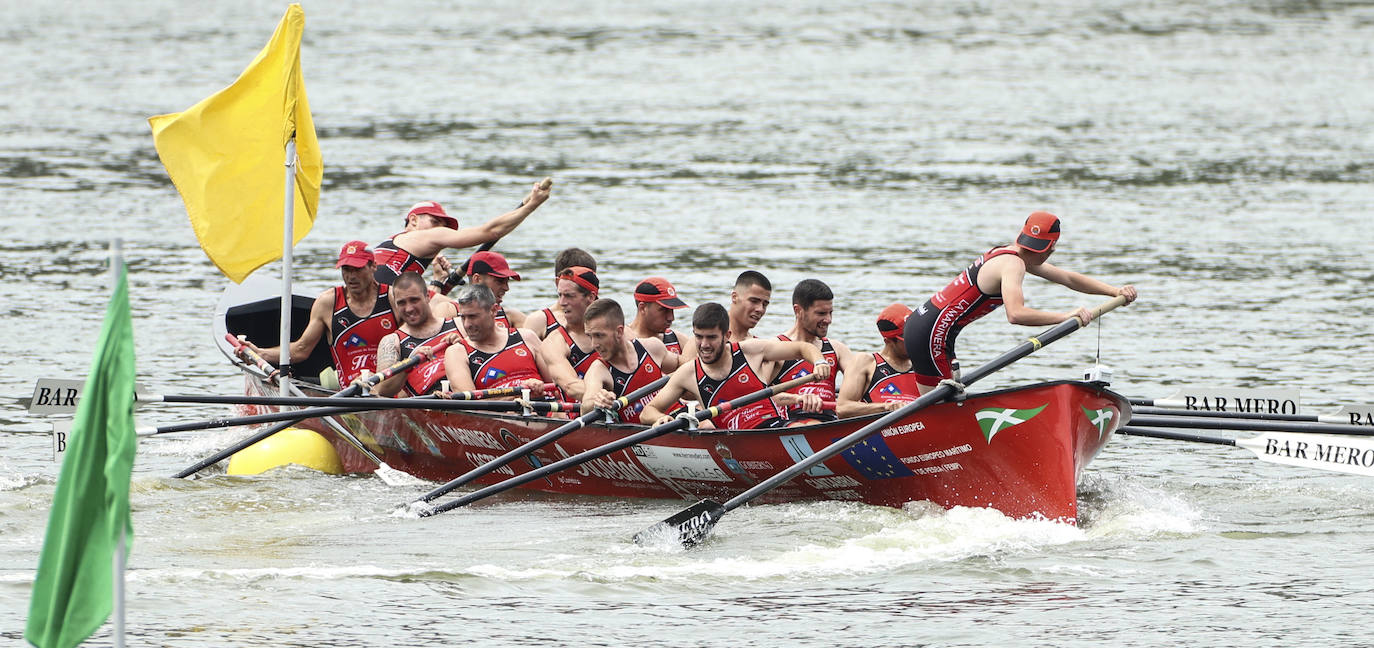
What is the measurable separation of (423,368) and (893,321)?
148 inches

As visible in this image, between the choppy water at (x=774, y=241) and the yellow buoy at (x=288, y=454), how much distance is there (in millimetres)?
342

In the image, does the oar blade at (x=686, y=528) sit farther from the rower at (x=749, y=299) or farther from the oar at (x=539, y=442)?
the rower at (x=749, y=299)

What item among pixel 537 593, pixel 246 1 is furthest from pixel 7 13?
pixel 537 593

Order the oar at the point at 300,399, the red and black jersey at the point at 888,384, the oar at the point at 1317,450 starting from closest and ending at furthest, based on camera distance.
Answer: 1. the oar at the point at 1317,450
2. the red and black jersey at the point at 888,384
3. the oar at the point at 300,399

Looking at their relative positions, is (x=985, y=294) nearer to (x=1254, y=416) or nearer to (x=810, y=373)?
(x=810, y=373)

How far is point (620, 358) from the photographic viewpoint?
44.9ft

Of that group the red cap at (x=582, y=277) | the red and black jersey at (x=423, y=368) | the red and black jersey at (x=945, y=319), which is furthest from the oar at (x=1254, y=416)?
the red and black jersey at (x=423, y=368)

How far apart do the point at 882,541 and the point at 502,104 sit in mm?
29156

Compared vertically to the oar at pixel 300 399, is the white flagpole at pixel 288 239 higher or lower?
higher

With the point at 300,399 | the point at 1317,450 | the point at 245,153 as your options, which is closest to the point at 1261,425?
the point at 1317,450

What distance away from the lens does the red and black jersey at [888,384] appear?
12.9 metres

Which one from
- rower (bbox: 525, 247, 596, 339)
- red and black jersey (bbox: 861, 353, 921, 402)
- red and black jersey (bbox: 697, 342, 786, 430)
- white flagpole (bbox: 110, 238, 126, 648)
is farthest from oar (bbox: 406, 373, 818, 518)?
white flagpole (bbox: 110, 238, 126, 648)

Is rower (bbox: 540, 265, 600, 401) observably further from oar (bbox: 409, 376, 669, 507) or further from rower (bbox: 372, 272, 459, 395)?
rower (bbox: 372, 272, 459, 395)

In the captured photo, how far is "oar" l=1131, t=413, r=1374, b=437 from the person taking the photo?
12.4 meters
